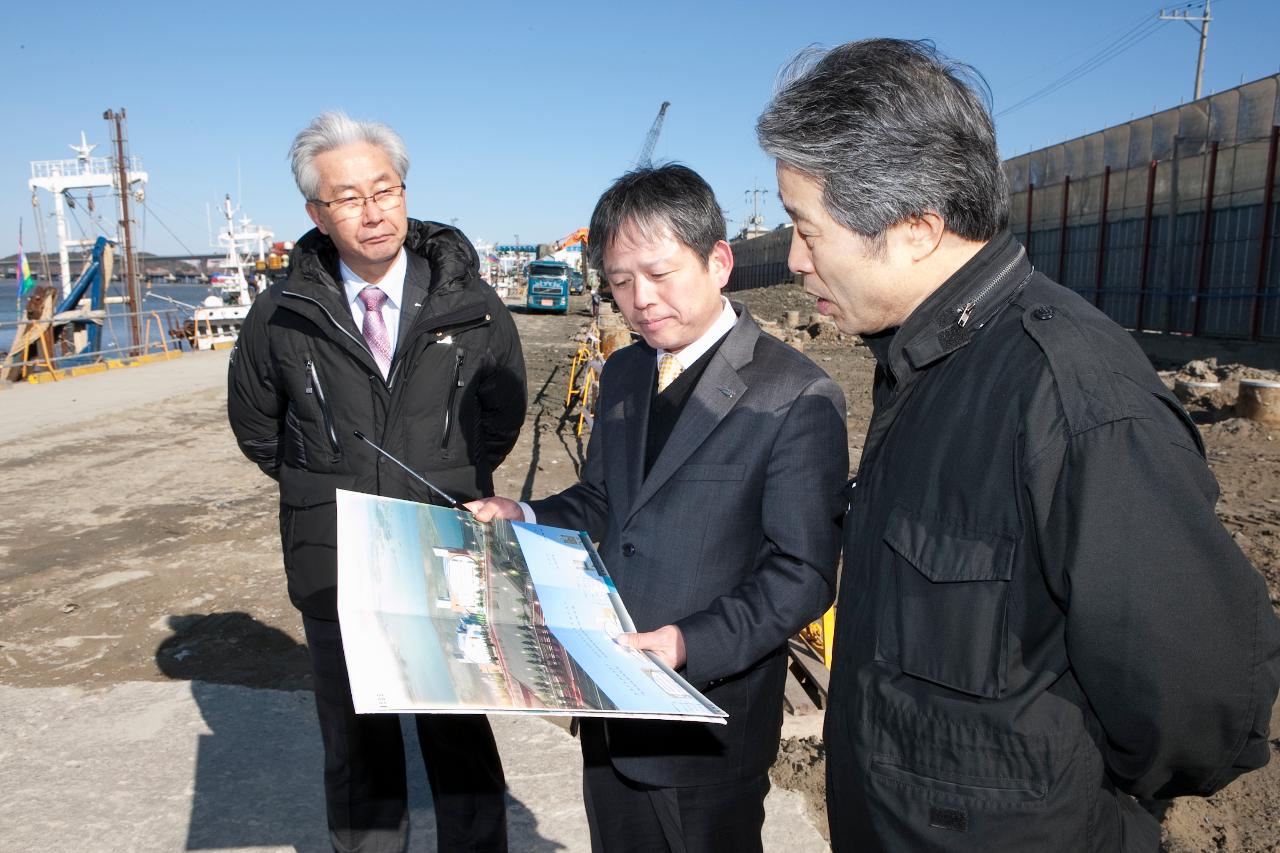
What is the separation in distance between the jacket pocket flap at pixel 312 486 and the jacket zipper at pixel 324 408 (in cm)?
7

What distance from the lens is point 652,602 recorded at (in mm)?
2047

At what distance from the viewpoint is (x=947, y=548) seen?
127 centimetres

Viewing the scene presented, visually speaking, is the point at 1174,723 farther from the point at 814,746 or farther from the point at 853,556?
the point at 814,746

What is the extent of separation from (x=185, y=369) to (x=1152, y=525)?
1895 centimetres

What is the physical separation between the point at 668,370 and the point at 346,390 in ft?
3.21

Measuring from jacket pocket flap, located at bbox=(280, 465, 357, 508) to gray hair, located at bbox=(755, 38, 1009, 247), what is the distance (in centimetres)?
167

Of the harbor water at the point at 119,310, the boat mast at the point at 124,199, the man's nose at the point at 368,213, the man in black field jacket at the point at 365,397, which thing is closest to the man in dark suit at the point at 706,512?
the man in black field jacket at the point at 365,397

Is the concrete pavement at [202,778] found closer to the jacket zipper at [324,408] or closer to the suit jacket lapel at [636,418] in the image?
the jacket zipper at [324,408]

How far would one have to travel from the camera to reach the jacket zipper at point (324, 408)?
2.61 meters

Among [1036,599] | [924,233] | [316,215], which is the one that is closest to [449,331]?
[316,215]

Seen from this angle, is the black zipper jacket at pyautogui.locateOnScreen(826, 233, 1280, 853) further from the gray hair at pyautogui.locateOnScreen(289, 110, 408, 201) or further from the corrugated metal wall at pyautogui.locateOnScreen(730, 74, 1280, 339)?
the corrugated metal wall at pyautogui.locateOnScreen(730, 74, 1280, 339)

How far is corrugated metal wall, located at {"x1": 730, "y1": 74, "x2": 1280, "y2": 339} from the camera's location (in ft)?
56.9

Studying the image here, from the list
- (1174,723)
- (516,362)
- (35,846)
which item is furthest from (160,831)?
(1174,723)

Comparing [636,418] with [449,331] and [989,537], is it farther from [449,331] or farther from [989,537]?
[989,537]
